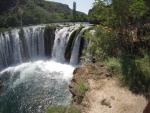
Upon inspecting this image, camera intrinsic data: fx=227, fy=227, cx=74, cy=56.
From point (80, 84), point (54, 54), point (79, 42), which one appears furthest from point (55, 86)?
point (80, 84)

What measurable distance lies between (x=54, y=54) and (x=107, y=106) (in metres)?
16.6

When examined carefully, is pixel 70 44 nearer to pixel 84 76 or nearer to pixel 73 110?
pixel 84 76

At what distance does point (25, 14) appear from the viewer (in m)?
48.9

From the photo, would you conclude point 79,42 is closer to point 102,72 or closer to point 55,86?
point 55,86

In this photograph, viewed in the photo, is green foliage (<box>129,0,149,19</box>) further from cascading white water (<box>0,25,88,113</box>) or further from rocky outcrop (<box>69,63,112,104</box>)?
cascading white water (<box>0,25,88,113</box>)

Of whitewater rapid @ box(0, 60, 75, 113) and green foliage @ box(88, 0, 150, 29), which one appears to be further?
whitewater rapid @ box(0, 60, 75, 113)

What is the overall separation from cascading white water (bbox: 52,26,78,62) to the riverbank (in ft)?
45.2

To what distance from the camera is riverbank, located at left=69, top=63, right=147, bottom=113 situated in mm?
6172

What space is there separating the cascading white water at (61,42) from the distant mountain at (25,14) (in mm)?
20810

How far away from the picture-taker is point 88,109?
6.13 metres

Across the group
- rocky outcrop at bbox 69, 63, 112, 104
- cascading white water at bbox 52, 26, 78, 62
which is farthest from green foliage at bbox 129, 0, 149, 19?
cascading white water at bbox 52, 26, 78, 62

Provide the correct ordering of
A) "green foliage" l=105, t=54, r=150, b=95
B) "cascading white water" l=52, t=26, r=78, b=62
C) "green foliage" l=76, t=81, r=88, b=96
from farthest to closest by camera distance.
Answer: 1. "cascading white water" l=52, t=26, r=78, b=62
2. "green foliage" l=105, t=54, r=150, b=95
3. "green foliage" l=76, t=81, r=88, b=96

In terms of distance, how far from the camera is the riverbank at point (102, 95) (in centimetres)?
617

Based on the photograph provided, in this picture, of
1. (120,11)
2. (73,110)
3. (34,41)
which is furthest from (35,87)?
(73,110)
